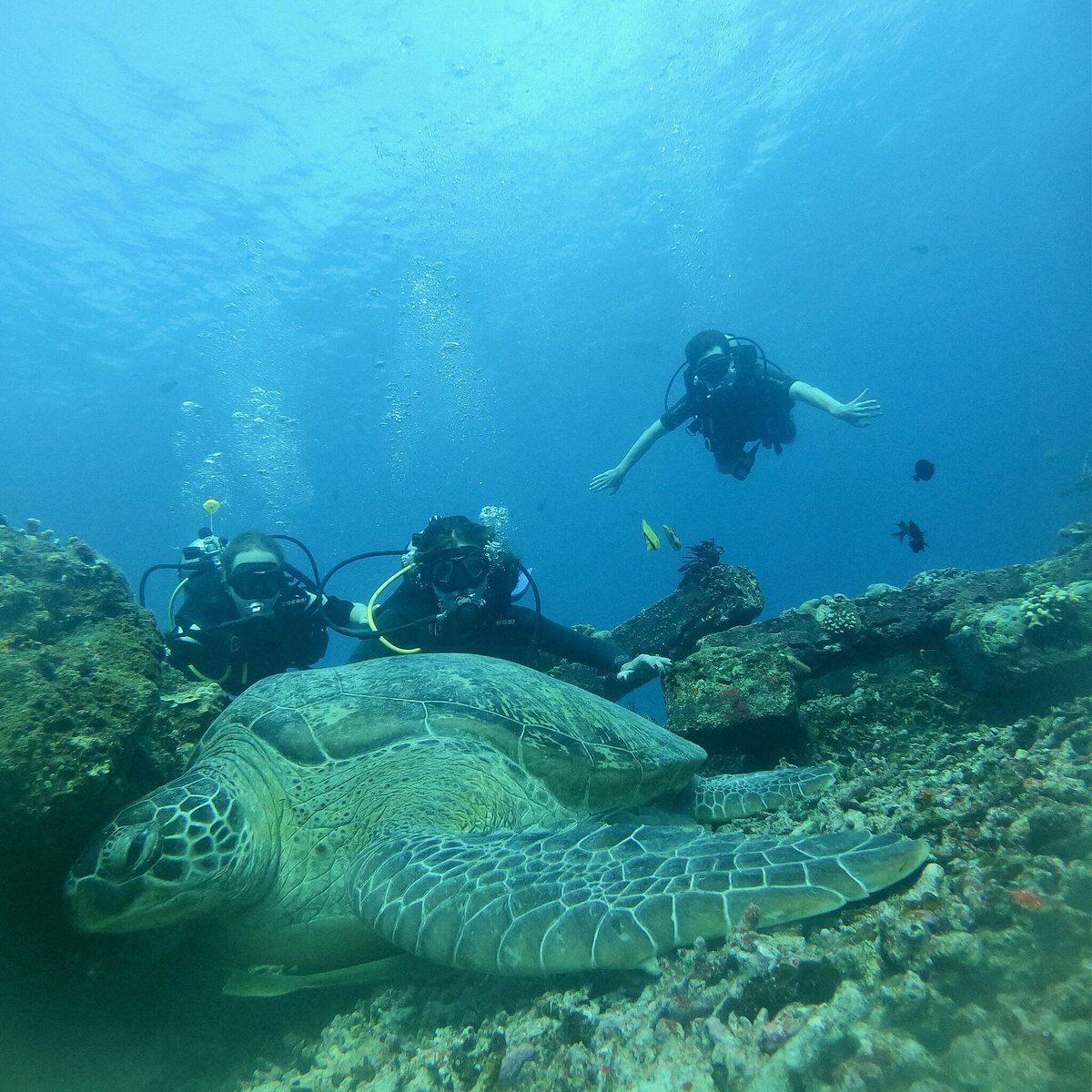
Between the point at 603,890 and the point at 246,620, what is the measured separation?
4188 millimetres

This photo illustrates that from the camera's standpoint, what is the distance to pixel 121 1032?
194cm

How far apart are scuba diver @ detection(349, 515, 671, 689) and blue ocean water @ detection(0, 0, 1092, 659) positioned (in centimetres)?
2121

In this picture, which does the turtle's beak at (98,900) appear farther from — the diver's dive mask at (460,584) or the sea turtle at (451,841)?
the diver's dive mask at (460,584)

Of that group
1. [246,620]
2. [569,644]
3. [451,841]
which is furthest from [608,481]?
[451,841]

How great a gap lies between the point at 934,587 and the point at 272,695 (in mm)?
5189

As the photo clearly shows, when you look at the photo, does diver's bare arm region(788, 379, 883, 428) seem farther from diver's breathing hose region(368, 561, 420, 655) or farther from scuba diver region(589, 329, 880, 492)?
diver's breathing hose region(368, 561, 420, 655)

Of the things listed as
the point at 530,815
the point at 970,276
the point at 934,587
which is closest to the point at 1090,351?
the point at 970,276

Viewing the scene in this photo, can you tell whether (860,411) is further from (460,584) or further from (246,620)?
(246,620)

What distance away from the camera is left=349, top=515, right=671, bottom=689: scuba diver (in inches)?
180

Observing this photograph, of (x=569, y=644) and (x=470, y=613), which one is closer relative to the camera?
(x=470, y=613)

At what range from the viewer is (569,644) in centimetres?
498

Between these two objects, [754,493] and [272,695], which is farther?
[754,493]

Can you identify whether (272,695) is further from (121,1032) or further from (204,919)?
(121,1032)

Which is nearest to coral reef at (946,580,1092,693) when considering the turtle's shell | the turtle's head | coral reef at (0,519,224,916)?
the turtle's shell
